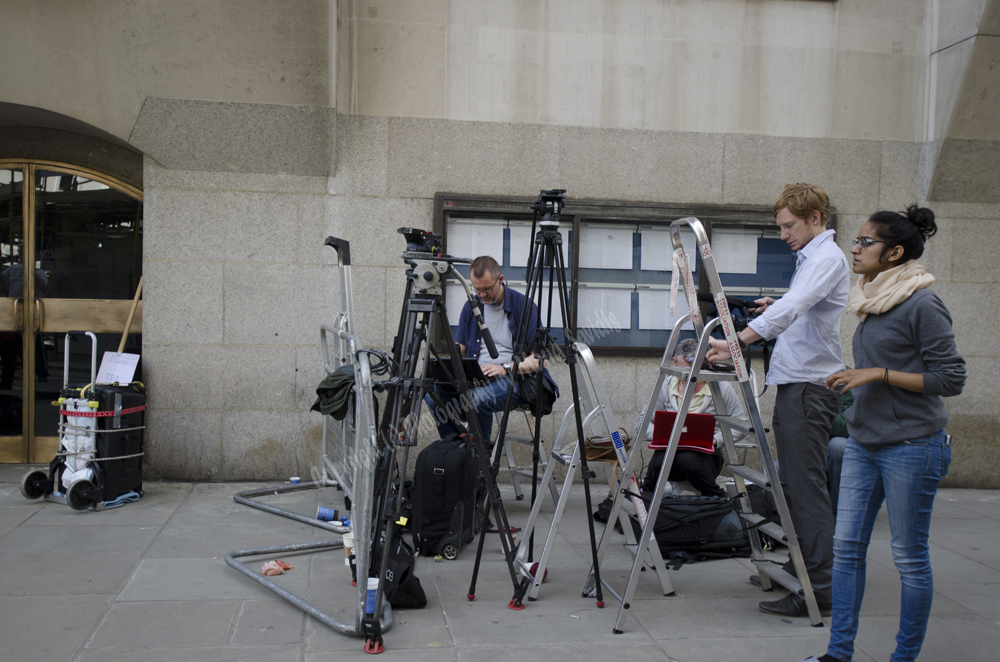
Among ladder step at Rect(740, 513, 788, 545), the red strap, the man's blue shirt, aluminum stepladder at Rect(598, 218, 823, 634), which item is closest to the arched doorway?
the red strap

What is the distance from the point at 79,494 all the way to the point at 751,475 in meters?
4.27

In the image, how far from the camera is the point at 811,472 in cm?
359

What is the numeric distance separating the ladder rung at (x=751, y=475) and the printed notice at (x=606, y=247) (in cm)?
280

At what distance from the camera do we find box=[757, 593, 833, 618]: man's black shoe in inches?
142

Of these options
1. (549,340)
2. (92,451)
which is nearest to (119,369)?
(92,451)

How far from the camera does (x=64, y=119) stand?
5.68 meters

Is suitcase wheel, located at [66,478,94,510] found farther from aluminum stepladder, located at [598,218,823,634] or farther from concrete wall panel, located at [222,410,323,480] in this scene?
aluminum stepladder, located at [598,218,823,634]

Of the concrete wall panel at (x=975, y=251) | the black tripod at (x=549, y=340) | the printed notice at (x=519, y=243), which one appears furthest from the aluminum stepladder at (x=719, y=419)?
the concrete wall panel at (x=975, y=251)

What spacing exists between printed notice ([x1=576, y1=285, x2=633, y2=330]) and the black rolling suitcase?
352 centimetres

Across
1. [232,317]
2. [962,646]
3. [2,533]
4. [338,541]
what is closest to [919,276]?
[962,646]

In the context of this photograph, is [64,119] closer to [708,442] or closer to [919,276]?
[708,442]

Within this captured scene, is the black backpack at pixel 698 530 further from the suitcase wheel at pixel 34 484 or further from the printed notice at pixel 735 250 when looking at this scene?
the suitcase wheel at pixel 34 484

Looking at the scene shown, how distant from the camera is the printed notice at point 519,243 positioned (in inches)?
245

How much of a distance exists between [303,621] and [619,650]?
1423mm
